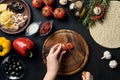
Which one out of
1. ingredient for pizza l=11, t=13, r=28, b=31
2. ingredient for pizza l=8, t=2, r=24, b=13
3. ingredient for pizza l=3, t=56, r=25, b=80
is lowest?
ingredient for pizza l=3, t=56, r=25, b=80

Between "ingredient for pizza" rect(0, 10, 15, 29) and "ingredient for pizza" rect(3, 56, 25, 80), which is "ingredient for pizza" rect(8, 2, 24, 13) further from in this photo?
"ingredient for pizza" rect(3, 56, 25, 80)

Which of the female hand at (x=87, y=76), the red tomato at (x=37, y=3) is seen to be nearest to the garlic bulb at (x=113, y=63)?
the female hand at (x=87, y=76)

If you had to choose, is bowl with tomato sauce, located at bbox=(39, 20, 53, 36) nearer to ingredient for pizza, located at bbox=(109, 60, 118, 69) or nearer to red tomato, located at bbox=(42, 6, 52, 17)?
red tomato, located at bbox=(42, 6, 52, 17)

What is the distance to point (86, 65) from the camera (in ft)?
6.31

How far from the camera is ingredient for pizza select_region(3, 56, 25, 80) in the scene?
194 centimetres

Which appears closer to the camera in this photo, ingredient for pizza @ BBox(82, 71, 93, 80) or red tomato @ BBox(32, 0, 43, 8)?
ingredient for pizza @ BBox(82, 71, 93, 80)

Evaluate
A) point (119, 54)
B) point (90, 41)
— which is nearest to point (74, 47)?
point (90, 41)

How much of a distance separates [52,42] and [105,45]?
265 millimetres

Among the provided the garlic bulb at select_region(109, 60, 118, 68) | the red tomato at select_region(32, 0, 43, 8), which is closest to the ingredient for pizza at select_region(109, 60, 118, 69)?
the garlic bulb at select_region(109, 60, 118, 68)

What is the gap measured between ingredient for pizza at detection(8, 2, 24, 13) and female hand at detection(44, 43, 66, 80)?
0.86 ft

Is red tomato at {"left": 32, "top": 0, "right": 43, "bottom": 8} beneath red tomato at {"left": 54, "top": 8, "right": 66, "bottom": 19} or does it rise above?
above

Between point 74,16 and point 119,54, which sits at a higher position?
point 74,16

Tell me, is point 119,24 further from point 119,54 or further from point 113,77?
point 113,77

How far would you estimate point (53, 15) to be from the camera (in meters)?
1.95
